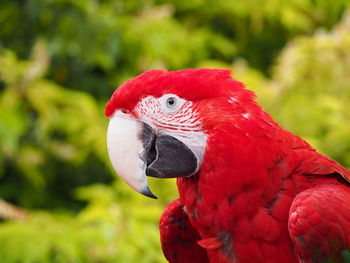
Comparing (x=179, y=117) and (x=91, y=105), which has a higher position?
(x=179, y=117)

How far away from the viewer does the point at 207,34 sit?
282 cm

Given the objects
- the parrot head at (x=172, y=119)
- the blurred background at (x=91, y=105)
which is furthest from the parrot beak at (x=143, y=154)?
the blurred background at (x=91, y=105)

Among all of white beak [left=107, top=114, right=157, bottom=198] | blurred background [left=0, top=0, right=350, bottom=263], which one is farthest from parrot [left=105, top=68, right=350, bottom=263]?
blurred background [left=0, top=0, right=350, bottom=263]

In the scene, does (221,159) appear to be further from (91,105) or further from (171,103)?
(91,105)

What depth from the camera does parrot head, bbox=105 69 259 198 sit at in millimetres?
869

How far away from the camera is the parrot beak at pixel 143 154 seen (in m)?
0.86

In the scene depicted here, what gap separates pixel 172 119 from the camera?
2.91ft

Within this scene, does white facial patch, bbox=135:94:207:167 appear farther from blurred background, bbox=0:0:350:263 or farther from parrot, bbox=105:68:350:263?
blurred background, bbox=0:0:350:263

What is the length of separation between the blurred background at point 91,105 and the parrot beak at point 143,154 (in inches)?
32.7

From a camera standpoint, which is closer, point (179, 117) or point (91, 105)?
point (179, 117)

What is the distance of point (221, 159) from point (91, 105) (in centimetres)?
141

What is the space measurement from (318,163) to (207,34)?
2.00 metres

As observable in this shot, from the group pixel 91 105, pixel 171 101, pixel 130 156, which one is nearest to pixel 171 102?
pixel 171 101

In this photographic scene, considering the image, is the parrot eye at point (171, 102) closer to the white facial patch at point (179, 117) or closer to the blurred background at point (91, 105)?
the white facial patch at point (179, 117)
